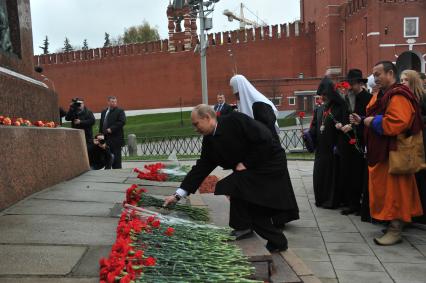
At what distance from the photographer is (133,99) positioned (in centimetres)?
4006

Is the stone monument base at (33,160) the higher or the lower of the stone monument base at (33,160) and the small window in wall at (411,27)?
the lower

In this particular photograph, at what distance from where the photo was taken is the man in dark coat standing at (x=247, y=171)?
3.35 meters

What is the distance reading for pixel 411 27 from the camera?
30.9 m

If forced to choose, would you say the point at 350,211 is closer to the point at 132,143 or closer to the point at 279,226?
the point at 279,226

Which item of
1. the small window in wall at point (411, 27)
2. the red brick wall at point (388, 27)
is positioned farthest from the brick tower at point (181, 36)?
the small window in wall at point (411, 27)

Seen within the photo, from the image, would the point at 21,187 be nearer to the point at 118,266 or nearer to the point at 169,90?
the point at 118,266

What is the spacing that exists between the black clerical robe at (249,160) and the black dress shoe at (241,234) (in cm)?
20

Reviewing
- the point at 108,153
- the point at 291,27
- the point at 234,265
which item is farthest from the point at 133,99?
the point at 234,265

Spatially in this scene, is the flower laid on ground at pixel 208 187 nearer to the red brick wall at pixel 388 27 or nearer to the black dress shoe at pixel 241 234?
the black dress shoe at pixel 241 234

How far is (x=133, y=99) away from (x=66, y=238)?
37474 mm

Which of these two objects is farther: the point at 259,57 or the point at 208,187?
the point at 259,57

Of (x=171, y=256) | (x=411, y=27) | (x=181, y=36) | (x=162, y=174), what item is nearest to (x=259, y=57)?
(x=181, y=36)

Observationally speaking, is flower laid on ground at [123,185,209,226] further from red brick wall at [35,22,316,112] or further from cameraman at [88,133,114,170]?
red brick wall at [35,22,316,112]

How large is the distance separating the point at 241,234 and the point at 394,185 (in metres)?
1.72
